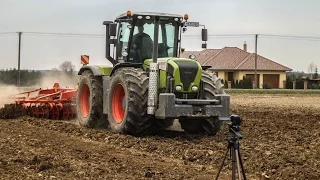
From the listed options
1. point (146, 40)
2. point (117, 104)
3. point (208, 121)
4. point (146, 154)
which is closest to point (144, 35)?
point (146, 40)

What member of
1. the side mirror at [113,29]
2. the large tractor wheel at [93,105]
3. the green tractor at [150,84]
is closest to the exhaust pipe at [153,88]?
the green tractor at [150,84]

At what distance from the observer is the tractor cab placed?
13021mm

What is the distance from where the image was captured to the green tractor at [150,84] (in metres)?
11.8

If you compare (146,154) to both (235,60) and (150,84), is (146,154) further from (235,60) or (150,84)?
(235,60)

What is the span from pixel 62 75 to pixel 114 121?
12.7 m

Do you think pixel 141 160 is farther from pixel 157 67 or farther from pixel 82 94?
pixel 82 94

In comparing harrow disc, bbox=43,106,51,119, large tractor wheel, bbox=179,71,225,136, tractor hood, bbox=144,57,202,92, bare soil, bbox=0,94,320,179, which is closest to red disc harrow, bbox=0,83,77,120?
harrow disc, bbox=43,106,51,119

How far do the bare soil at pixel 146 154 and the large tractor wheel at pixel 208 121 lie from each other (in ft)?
0.80

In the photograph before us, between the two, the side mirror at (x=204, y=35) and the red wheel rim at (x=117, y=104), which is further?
the side mirror at (x=204, y=35)

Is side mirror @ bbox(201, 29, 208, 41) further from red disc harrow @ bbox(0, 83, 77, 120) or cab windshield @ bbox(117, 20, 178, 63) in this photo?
red disc harrow @ bbox(0, 83, 77, 120)

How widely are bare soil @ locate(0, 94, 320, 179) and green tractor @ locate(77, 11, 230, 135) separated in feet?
1.51

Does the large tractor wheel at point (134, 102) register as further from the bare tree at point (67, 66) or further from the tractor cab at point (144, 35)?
the bare tree at point (67, 66)

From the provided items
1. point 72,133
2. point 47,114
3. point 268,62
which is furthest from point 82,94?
point 268,62

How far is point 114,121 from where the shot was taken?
42.7ft
